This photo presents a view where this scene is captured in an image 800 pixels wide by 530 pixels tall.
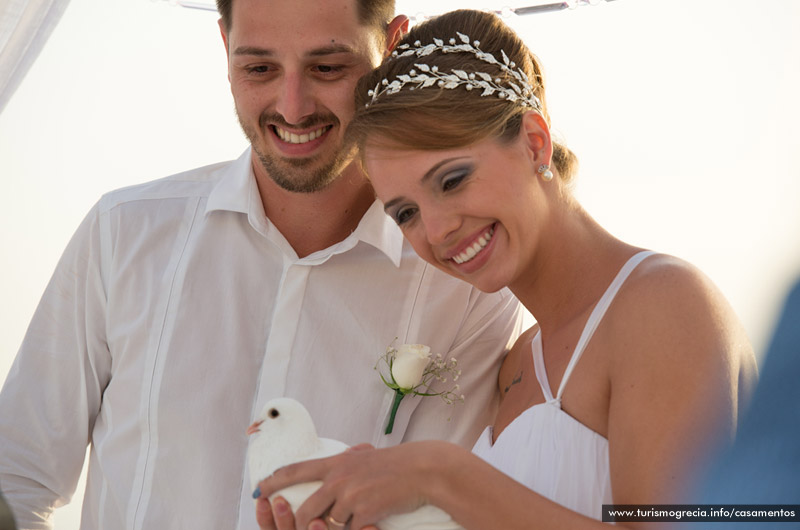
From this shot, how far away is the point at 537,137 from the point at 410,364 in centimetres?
81

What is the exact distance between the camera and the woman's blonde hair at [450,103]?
2119mm

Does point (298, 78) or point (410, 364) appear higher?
point (298, 78)

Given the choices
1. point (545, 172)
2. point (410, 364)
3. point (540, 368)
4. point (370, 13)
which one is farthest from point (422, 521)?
point (370, 13)

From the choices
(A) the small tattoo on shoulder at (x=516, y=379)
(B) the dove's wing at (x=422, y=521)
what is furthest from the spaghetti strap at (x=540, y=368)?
(B) the dove's wing at (x=422, y=521)

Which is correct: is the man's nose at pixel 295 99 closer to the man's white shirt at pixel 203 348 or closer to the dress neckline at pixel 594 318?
the man's white shirt at pixel 203 348

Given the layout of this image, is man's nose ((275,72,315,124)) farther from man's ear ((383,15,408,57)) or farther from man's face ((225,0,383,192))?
man's ear ((383,15,408,57))

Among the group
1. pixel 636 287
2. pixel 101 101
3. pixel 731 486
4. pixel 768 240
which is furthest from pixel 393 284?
pixel 101 101

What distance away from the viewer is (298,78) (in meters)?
2.61

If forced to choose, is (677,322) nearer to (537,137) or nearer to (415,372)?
(537,137)

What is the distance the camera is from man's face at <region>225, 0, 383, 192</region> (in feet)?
8.48

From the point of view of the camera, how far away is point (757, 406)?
997 mm

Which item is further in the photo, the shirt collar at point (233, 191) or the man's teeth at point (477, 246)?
the shirt collar at point (233, 191)

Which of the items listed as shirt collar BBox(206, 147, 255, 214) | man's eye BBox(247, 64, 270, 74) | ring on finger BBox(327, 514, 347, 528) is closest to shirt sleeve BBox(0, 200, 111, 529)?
shirt collar BBox(206, 147, 255, 214)

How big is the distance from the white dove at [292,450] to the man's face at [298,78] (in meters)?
0.96
